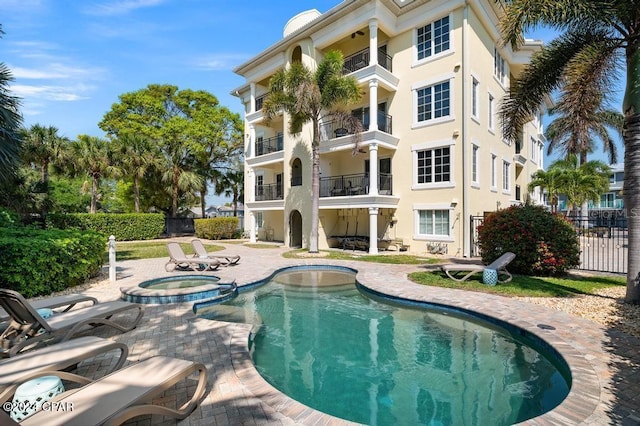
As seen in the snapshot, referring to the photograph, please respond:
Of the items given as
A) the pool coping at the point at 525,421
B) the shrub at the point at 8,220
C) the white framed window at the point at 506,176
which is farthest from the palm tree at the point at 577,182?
the shrub at the point at 8,220

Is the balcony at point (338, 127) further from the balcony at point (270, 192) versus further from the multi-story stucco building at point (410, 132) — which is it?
the balcony at point (270, 192)

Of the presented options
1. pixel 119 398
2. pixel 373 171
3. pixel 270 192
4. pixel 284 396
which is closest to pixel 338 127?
pixel 373 171

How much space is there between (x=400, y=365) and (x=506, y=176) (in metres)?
20.9

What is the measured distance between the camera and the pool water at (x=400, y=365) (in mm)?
4258

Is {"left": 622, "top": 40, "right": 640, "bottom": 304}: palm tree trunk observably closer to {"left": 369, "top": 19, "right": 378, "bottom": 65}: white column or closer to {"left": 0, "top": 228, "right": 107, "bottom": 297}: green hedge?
{"left": 369, "top": 19, "right": 378, "bottom": 65}: white column

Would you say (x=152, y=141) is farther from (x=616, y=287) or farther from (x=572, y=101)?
(x=616, y=287)

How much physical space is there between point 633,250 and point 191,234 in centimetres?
3490

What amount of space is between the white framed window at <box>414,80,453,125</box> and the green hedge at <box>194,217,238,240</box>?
19.1 meters

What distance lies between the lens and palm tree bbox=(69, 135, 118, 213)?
25.3 m

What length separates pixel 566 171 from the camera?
26.3 metres

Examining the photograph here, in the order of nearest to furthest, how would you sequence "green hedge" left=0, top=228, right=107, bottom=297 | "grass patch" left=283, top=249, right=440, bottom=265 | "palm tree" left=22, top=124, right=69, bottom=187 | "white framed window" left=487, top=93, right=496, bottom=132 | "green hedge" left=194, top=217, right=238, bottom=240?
"green hedge" left=0, top=228, right=107, bottom=297 < "grass patch" left=283, top=249, right=440, bottom=265 < "white framed window" left=487, top=93, right=496, bottom=132 < "palm tree" left=22, top=124, right=69, bottom=187 < "green hedge" left=194, top=217, right=238, bottom=240

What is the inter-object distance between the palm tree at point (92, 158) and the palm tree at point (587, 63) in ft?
96.0

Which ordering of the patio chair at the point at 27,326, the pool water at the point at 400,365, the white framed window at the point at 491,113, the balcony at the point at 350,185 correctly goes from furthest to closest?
the balcony at the point at 350,185
the white framed window at the point at 491,113
the patio chair at the point at 27,326
the pool water at the point at 400,365

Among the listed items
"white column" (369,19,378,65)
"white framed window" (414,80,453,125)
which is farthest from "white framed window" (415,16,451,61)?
"white column" (369,19,378,65)
